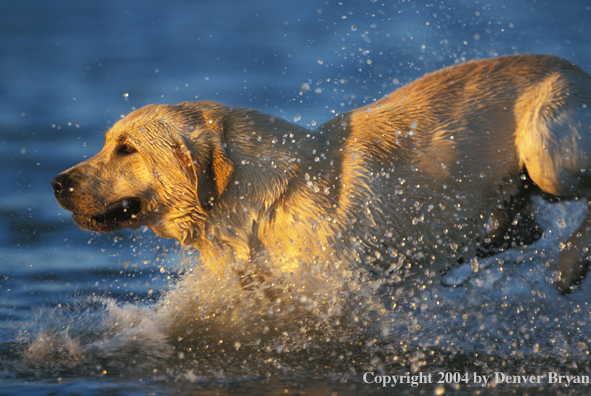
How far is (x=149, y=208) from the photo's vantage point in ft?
12.0

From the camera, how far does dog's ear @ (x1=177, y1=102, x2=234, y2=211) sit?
3.55m

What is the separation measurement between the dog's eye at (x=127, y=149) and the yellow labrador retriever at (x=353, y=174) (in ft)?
0.03

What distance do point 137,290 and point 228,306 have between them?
240 centimetres

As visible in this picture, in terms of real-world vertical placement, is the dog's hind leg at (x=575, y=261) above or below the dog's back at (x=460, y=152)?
below

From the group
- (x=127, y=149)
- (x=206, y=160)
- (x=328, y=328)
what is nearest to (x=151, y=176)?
(x=127, y=149)

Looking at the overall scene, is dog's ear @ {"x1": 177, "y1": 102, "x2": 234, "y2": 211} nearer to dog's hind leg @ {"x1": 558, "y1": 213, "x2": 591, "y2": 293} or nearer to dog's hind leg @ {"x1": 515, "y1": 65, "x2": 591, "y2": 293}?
dog's hind leg @ {"x1": 515, "y1": 65, "x2": 591, "y2": 293}

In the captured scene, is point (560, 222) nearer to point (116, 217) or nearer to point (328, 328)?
point (328, 328)

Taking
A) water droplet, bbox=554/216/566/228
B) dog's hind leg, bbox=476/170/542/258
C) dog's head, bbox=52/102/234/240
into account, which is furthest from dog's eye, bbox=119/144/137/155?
water droplet, bbox=554/216/566/228

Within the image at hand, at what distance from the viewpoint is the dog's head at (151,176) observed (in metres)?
3.58

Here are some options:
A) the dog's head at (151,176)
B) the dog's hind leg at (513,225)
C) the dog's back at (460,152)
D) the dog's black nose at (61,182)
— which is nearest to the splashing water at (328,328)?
the dog's hind leg at (513,225)

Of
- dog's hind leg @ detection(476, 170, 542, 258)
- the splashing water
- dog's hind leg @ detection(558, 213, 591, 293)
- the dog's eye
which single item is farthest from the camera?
dog's hind leg @ detection(476, 170, 542, 258)

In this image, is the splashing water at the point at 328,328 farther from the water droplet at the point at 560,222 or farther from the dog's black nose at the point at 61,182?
the dog's black nose at the point at 61,182

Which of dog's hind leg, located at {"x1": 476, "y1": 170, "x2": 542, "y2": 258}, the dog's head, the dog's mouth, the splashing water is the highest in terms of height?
the dog's head

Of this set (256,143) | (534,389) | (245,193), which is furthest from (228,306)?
(534,389)
